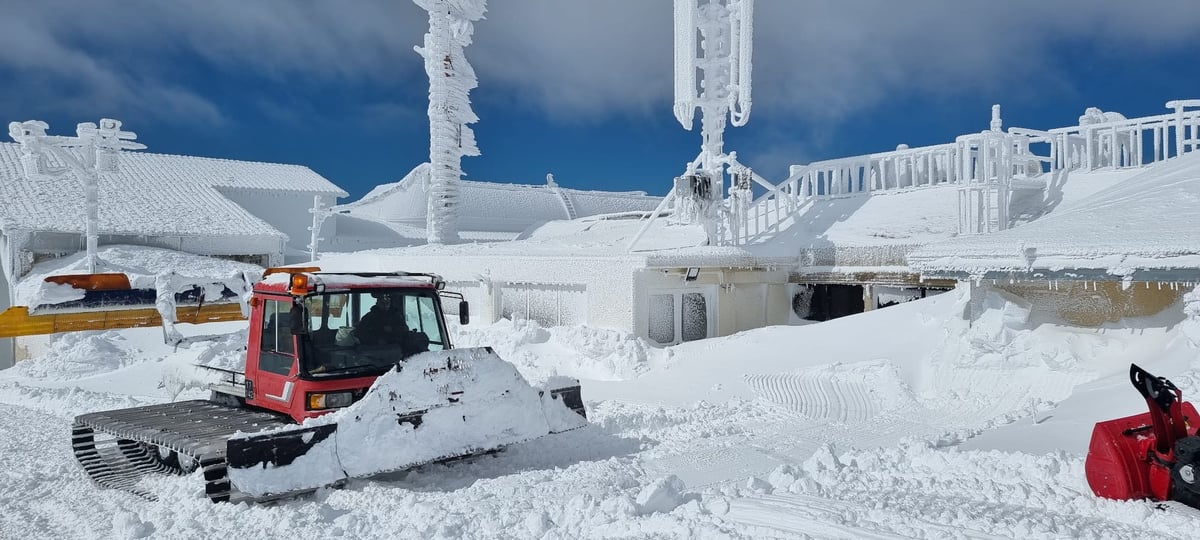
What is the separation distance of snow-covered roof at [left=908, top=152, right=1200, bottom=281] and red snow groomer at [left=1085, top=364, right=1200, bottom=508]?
3904 mm

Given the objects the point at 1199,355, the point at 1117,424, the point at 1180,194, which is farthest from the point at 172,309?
the point at 1180,194

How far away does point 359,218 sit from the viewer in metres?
32.7

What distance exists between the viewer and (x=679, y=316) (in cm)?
1434

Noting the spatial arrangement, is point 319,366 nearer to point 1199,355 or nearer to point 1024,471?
point 1024,471

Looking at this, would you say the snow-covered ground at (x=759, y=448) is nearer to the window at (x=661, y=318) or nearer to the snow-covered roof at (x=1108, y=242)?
the snow-covered roof at (x=1108, y=242)

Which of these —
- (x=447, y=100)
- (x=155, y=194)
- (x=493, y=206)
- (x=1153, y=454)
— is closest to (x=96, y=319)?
(x=447, y=100)

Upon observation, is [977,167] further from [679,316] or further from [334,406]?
[334,406]

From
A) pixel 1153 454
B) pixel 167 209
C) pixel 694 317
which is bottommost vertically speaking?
pixel 1153 454

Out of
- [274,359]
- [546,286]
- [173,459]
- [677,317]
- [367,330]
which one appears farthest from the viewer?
[546,286]

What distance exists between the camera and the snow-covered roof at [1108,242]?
8469 millimetres

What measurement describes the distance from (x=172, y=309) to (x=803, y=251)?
1098 centimetres

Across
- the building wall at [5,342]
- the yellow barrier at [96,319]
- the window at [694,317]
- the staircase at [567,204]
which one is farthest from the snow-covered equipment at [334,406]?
the staircase at [567,204]

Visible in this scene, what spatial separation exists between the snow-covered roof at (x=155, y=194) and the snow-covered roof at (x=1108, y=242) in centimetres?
2311

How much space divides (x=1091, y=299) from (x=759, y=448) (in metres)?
5.41
